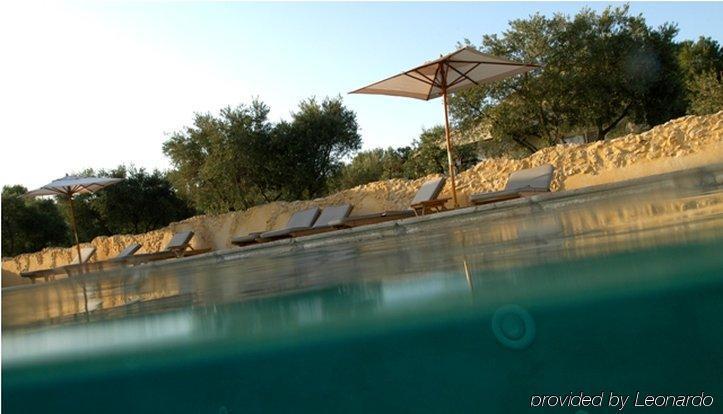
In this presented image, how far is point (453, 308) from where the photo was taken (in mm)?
6133

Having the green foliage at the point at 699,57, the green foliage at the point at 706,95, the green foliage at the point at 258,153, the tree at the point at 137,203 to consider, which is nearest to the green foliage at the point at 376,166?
the green foliage at the point at 258,153

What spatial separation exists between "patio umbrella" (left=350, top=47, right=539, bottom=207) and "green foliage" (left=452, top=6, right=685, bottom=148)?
11.6 metres

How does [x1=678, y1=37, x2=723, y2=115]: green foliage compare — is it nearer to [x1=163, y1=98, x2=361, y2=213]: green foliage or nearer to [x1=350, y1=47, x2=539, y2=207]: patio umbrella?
[x1=163, y1=98, x2=361, y2=213]: green foliage

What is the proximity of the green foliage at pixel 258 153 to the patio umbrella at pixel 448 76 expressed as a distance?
38.4ft

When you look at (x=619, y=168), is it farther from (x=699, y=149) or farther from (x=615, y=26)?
(x=615, y=26)

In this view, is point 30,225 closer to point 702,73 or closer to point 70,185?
point 70,185

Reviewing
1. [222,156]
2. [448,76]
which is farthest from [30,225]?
[448,76]

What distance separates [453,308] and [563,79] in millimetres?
20127

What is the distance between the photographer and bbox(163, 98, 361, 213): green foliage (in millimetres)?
24375

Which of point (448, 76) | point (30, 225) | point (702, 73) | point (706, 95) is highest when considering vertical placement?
point (702, 73)

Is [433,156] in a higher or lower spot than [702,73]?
lower

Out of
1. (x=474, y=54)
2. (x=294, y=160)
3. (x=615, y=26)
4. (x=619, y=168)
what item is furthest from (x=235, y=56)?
(x=615, y=26)

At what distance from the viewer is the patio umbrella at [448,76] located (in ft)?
39.0

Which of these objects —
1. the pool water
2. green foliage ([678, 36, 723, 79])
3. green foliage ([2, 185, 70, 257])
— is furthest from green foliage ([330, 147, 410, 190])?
the pool water
